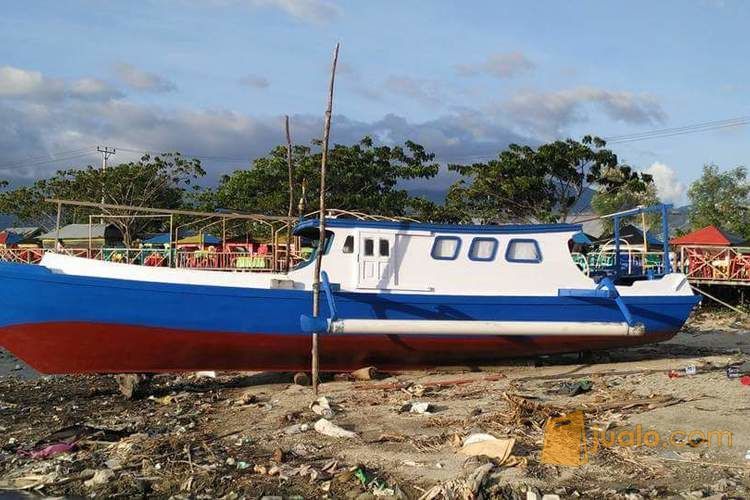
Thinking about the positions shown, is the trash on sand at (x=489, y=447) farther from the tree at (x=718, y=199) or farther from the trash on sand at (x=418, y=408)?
the tree at (x=718, y=199)

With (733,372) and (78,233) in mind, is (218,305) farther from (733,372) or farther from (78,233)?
(78,233)

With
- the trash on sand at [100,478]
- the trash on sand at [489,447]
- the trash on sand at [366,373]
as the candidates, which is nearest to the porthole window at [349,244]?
the trash on sand at [366,373]

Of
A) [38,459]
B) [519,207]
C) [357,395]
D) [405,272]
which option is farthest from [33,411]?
[519,207]

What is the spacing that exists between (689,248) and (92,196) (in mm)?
38116

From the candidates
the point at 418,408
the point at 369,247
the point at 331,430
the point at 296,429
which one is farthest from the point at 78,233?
the point at 331,430

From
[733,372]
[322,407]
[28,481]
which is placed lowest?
[28,481]

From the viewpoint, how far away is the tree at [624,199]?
117 feet

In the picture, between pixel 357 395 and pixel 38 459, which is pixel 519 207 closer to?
pixel 357 395

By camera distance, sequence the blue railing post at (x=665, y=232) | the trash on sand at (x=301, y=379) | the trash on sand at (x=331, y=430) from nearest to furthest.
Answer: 1. the trash on sand at (x=331, y=430)
2. the trash on sand at (x=301, y=379)
3. the blue railing post at (x=665, y=232)

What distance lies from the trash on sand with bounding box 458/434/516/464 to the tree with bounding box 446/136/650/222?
2754cm

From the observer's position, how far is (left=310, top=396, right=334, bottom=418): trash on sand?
10062 millimetres

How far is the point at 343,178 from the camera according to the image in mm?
38750

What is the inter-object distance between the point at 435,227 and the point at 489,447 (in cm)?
609

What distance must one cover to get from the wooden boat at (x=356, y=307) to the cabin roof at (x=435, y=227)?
0.07 feet
